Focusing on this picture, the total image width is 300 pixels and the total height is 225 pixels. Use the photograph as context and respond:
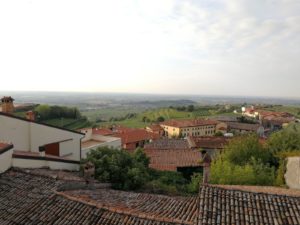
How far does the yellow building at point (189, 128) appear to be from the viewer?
247ft

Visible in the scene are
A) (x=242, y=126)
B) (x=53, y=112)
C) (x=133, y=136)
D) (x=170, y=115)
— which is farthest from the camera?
(x=170, y=115)

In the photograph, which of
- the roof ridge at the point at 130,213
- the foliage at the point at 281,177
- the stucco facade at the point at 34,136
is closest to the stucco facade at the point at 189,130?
the foliage at the point at 281,177

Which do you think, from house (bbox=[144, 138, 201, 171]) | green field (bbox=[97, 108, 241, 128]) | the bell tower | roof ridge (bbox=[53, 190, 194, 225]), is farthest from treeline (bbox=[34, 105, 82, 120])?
roof ridge (bbox=[53, 190, 194, 225])

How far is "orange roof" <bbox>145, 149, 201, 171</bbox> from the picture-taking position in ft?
79.7

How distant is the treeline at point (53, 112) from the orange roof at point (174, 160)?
Result: 29.1 metres

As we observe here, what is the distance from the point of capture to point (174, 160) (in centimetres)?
2583

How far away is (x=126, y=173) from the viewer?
48.1 feet

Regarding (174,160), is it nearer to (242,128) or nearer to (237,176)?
(237,176)

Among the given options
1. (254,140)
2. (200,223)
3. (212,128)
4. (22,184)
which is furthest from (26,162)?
(212,128)

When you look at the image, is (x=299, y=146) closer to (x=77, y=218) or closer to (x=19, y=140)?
(x=19, y=140)

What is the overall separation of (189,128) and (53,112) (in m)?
32.0

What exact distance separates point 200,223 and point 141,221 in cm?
149

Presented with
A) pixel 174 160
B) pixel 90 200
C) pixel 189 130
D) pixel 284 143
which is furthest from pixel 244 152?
pixel 189 130

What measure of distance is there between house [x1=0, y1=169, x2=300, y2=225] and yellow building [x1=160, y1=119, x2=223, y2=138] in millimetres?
63598
